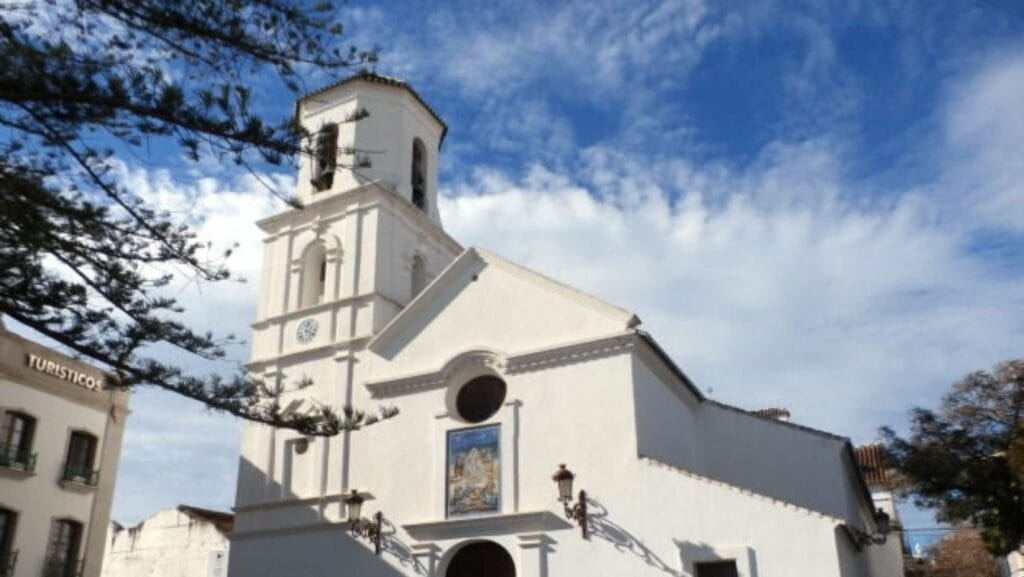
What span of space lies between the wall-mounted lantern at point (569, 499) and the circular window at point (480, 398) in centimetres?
240

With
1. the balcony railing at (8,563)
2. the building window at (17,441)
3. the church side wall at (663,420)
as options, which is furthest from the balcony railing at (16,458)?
the church side wall at (663,420)

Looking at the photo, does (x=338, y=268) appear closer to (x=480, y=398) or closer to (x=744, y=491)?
(x=480, y=398)

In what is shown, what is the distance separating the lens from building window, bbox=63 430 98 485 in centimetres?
2239

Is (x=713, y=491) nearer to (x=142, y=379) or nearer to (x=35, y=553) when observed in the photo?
(x=142, y=379)

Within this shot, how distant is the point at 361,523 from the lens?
17.8 m

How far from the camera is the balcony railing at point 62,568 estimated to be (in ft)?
69.8

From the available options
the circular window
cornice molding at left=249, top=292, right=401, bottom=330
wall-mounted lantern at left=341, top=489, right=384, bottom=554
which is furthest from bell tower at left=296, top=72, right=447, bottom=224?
wall-mounted lantern at left=341, top=489, right=384, bottom=554

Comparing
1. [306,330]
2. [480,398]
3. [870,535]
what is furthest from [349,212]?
[870,535]

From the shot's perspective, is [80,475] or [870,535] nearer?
[870,535]

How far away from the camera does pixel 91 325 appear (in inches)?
441

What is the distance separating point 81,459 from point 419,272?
9.83m

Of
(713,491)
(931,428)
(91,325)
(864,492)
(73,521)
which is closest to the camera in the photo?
(91,325)

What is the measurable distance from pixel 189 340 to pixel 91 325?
1.32m

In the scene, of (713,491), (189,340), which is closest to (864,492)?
(713,491)
